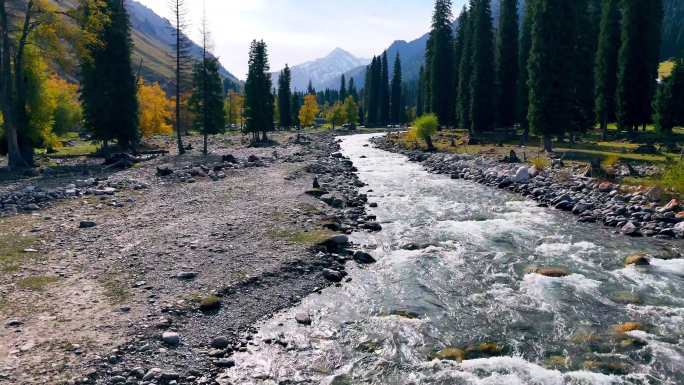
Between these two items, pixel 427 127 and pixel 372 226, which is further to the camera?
pixel 427 127

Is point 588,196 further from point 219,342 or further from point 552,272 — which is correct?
point 219,342

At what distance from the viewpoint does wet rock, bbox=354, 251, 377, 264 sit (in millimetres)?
15807

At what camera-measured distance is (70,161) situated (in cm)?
3838

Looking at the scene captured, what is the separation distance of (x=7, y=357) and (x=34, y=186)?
18.6m

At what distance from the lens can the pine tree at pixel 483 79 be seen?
59531 mm

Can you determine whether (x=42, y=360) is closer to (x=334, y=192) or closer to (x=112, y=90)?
(x=334, y=192)

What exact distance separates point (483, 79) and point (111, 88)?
145 feet

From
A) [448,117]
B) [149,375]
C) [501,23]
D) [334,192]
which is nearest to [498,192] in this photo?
[334,192]

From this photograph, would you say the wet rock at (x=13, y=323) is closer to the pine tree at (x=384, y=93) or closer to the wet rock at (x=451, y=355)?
the wet rock at (x=451, y=355)

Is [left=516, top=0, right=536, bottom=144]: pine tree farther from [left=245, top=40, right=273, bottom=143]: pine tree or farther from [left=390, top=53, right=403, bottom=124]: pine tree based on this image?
[left=390, top=53, right=403, bottom=124]: pine tree

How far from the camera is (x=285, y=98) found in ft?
365

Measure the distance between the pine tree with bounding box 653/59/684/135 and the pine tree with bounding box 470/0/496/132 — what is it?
18924 millimetres

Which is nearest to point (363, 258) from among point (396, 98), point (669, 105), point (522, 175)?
point (522, 175)

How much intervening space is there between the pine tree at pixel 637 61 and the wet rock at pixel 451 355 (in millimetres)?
47255
